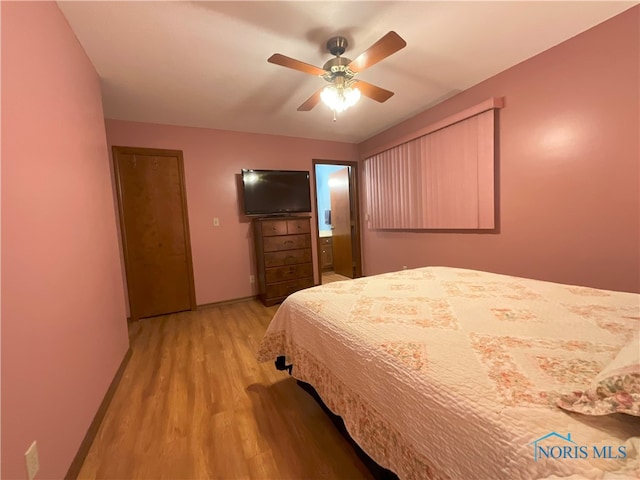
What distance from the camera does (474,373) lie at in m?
0.71

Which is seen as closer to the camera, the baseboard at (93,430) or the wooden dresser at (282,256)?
the baseboard at (93,430)

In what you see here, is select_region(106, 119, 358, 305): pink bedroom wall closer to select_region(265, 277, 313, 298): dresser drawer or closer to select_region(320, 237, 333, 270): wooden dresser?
select_region(265, 277, 313, 298): dresser drawer

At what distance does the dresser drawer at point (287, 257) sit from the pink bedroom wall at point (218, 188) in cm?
42

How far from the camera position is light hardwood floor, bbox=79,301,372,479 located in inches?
46.1

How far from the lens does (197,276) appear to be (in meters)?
3.34

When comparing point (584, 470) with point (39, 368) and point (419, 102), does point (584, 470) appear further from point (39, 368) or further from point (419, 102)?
point (419, 102)

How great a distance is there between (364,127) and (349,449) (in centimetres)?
355

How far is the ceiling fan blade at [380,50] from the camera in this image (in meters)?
1.36

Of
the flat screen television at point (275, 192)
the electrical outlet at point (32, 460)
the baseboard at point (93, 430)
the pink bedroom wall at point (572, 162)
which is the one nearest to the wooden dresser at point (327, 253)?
the flat screen television at point (275, 192)

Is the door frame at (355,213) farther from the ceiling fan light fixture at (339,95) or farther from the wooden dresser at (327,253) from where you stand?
the ceiling fan light fixture at (339,95)

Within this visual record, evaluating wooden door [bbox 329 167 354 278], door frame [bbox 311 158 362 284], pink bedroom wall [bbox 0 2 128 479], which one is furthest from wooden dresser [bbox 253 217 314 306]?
pink bedroom wall [bbox 0 2 128 479]

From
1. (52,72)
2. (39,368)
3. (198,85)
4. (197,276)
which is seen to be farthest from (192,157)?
(39,368)

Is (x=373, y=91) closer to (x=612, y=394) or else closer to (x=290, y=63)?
(x=290, y=63)

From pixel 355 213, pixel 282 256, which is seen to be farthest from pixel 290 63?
pixel 355 213
